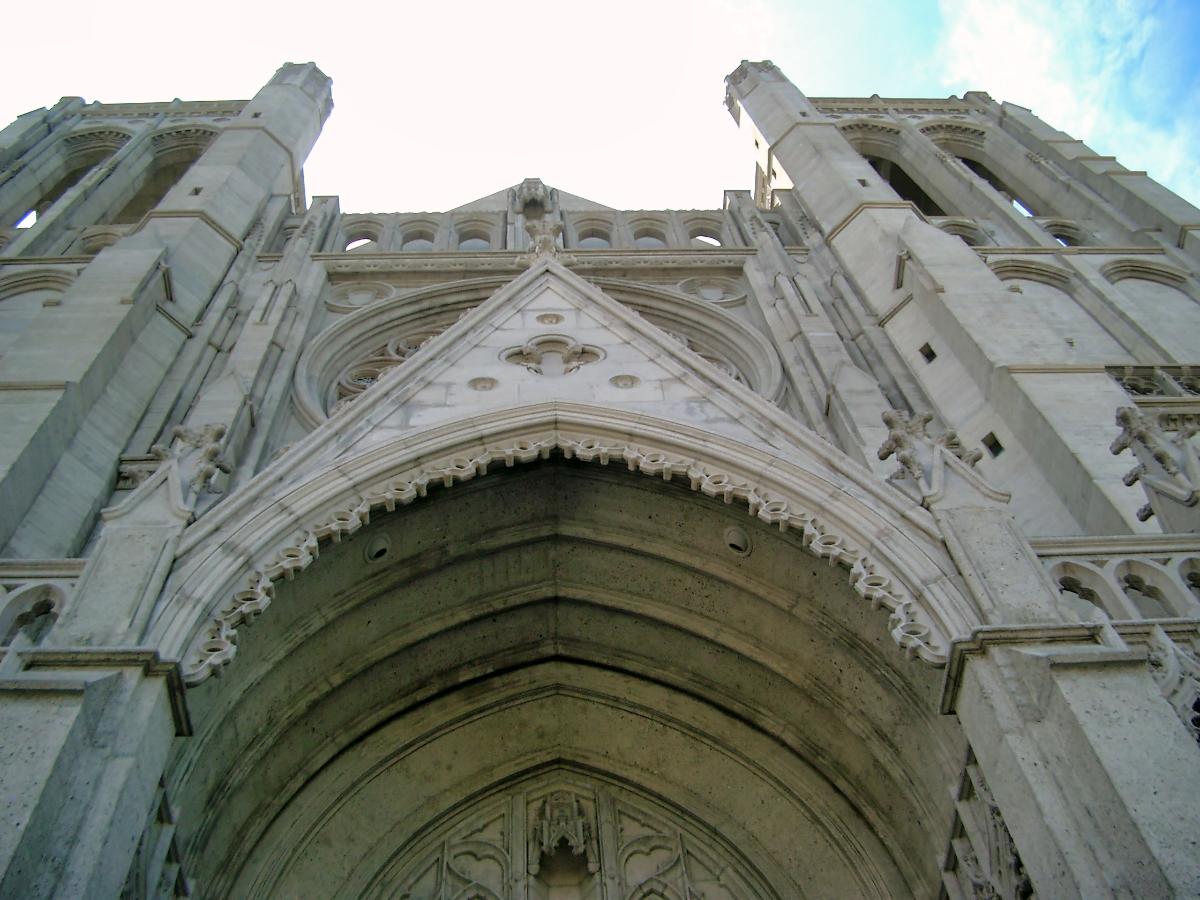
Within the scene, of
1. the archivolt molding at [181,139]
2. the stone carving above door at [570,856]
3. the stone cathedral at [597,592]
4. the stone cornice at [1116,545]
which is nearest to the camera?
the stone cathedral at [597,592]

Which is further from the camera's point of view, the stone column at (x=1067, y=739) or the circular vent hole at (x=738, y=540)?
the circular vent hole at (x=738, y=540)

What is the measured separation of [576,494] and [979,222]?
40.5 feet

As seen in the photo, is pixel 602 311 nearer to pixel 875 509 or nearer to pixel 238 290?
pixel 875 509

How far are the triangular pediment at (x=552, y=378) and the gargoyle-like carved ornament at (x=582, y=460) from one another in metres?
0.52

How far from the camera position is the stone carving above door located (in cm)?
980

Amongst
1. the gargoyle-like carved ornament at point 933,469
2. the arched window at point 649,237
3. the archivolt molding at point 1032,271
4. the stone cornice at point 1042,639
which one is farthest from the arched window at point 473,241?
the stone cornice at point 1042,639

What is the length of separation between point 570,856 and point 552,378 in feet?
14.2

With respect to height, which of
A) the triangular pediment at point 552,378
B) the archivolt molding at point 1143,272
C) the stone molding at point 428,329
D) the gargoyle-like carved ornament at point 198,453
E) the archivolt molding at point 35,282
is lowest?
the gargoyle-like carved ornament at point 198,453

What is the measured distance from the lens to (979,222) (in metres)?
20.0

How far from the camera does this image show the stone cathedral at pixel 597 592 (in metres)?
6.74

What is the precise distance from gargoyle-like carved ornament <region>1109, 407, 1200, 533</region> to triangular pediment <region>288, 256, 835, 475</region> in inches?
99.1

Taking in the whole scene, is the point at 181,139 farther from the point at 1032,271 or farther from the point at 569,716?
the point at 569,716

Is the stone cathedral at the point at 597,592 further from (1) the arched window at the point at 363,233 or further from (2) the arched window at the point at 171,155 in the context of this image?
(2) the arched window at the point at 171,155

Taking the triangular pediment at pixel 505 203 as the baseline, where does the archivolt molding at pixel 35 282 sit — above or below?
below
